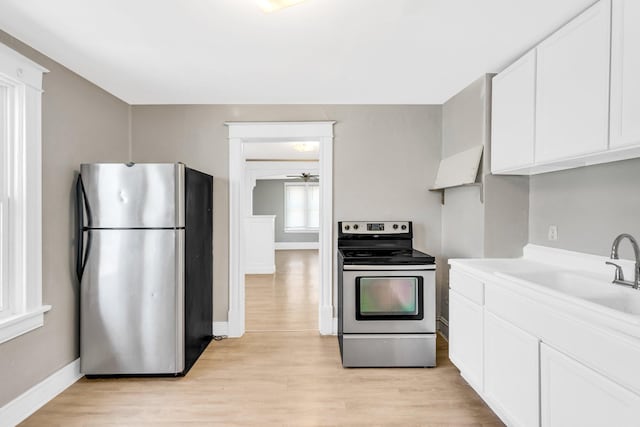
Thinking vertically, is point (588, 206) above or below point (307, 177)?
below

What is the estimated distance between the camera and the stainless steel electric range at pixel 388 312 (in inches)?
107

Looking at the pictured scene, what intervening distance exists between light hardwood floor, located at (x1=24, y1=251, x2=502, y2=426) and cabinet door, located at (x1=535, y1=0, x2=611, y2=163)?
1.67 meters

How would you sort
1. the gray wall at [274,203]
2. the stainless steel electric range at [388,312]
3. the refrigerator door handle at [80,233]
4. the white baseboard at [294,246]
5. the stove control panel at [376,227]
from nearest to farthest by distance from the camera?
the refrigerator door handle at [80,233]
the stainless steel electric range at [388,312]
the stove control panel at [376,227]
the white baseboard at [294,246]
the gray wall at [274,203]

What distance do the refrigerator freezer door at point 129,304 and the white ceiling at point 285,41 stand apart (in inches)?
49.0

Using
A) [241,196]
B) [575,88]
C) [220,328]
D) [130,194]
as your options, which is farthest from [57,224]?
[575,88]

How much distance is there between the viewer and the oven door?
107 inches

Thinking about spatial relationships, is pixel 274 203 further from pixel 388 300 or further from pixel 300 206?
pixel 388 300

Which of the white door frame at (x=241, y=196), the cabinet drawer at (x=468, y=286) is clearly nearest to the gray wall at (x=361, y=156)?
the white door frame at (x=241, y=196)

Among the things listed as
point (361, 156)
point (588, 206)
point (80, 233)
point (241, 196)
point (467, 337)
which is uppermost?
point (361, 156)

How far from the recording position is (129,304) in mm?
2533

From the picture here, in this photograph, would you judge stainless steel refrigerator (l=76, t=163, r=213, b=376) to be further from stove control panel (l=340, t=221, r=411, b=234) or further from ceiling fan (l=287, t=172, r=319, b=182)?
ceiling fan (l=287, t=172, r=319, b=182)

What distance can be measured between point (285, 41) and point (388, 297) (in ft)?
6.56

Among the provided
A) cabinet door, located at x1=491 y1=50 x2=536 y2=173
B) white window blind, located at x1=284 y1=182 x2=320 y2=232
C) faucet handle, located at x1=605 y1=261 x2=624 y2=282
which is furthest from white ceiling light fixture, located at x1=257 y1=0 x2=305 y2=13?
white window blind, located at x1=284 y1=182 x2=320 y2=232

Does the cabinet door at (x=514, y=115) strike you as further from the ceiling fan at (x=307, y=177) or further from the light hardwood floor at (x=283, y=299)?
the ceiling fan at (x=307, y=177)
